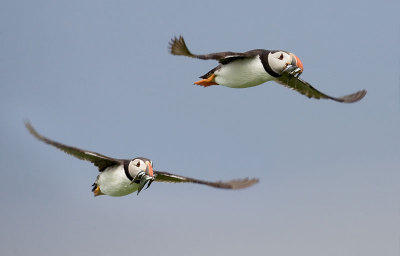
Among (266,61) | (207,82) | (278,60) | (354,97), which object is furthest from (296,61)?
(354,97)

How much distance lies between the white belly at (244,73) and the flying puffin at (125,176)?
233 cm

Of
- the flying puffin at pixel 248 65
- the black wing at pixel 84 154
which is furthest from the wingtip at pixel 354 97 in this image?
the black wing at pixel 84 154

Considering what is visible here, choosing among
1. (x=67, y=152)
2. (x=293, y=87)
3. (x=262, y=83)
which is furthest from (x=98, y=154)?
(x=293, y=87)

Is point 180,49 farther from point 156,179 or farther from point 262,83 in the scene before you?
point 156,179

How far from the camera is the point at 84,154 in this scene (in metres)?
Answer: 19.1

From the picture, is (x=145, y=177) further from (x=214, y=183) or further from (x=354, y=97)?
(x=354, y=97)

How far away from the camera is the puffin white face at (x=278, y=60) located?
62.7 feet

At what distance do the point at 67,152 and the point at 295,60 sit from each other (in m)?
5.65

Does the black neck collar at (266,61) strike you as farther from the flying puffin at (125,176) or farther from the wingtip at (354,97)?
the wingtip at (354,97)

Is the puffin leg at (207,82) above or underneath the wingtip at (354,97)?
underneath

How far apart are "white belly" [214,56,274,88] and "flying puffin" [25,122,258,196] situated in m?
2.33

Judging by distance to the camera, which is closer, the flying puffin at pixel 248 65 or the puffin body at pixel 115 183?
the flying puffin at pixel 248 65

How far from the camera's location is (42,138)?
58.8 ft

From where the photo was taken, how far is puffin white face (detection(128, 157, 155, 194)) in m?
19.0
